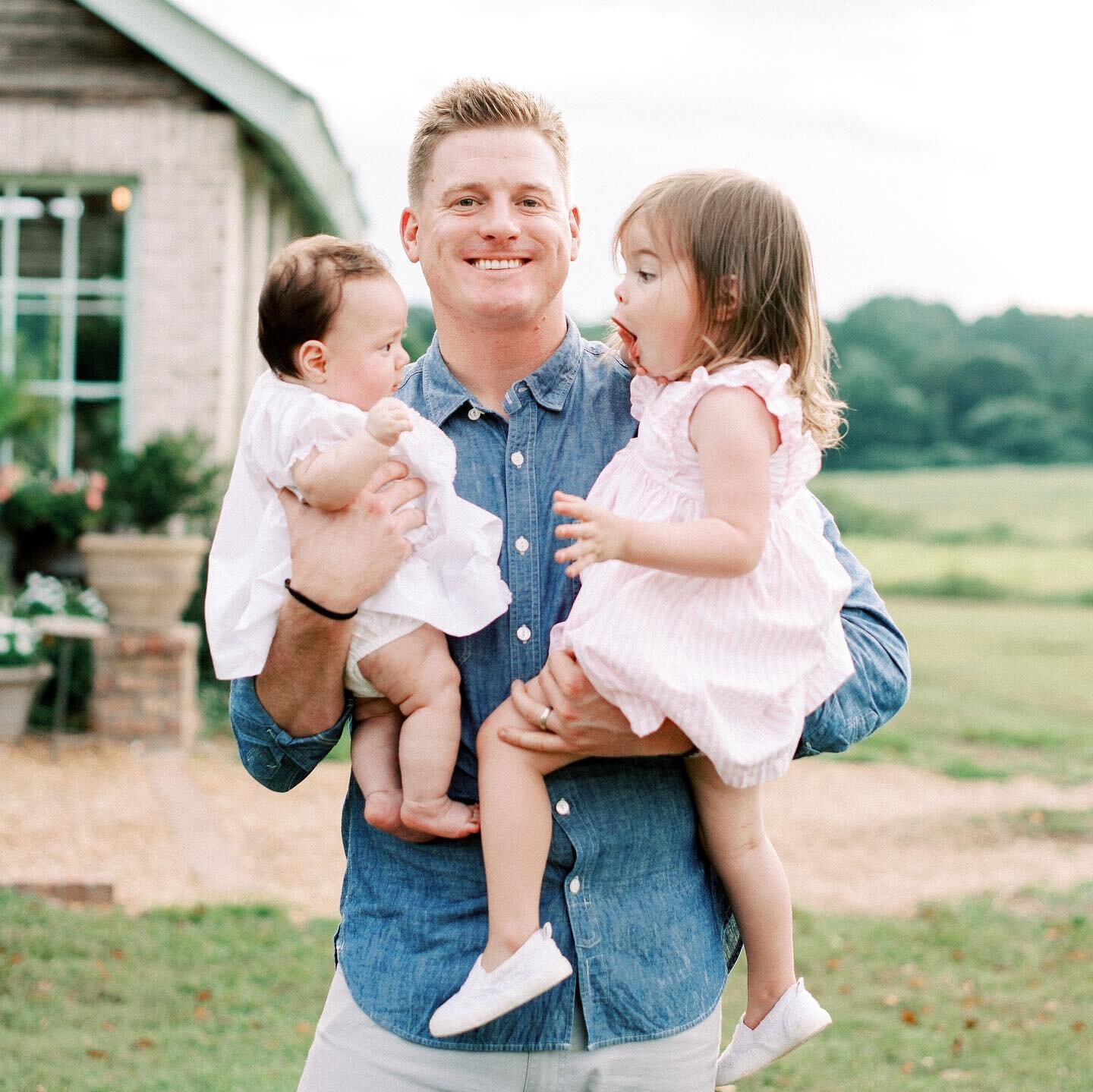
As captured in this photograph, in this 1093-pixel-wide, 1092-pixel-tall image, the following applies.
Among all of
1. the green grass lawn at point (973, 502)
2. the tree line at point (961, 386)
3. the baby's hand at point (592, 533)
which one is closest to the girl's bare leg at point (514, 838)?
the baby's hand at point (592, 533)

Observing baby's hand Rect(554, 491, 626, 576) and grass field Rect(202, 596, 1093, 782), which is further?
grass field Rect(202, 596, 1093, 782)

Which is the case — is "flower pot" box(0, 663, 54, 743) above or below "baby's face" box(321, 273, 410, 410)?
below

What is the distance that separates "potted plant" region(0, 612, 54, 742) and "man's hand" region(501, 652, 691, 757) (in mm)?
7010

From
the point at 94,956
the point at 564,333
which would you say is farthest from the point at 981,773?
the point at 564,333

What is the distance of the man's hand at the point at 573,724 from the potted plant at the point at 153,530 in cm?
683

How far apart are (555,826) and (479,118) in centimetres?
111

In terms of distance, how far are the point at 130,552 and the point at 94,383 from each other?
1855mm

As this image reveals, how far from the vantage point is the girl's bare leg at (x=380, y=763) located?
212cm

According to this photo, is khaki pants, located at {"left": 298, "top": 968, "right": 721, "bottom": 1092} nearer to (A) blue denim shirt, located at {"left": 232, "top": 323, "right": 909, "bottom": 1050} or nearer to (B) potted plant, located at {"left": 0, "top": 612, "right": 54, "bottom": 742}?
(A) blue denim shirt, located at {"left": 232, "top": 323, "right": 909, "bottom": 1050}

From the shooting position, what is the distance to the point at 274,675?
2.17 metres

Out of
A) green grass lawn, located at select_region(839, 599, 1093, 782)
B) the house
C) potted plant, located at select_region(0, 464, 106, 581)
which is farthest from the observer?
green grass lawn, located at select_region(839, 599, 1093, 782)

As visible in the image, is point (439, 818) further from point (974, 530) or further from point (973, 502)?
point (973, 502)

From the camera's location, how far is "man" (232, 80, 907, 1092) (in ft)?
6.82

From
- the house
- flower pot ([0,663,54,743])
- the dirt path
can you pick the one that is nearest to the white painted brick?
the house
